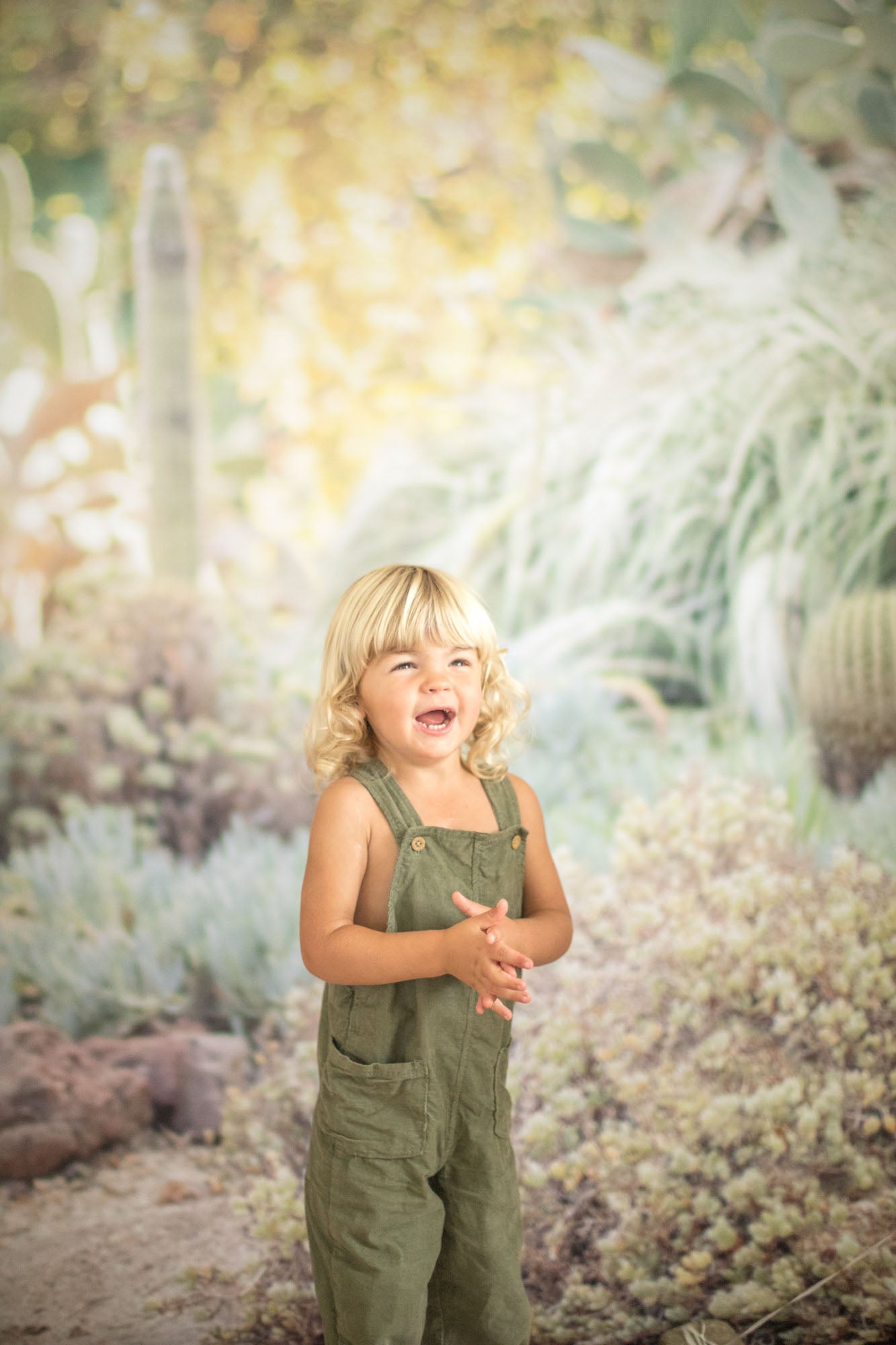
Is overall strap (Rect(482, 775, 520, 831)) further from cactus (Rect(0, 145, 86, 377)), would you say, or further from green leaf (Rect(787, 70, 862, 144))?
green leaf (Rect(787, 70, 862, 144))

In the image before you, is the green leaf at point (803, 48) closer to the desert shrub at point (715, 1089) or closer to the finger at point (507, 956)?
the desert shrub at point (715, 1089)

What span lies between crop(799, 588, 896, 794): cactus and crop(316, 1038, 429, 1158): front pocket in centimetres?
109

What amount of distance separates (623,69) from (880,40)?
491 millimetres

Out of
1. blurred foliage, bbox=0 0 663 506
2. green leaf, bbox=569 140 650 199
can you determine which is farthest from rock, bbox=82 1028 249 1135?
green leaf, bbox=569 140 650 199

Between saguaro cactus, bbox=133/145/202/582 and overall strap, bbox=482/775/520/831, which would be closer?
overall strap, bbox=482/775/520/831

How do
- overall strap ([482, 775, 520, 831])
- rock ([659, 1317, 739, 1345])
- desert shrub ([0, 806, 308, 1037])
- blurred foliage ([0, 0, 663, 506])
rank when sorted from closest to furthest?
1. overall strap ([482, 775, 520, 831])
2. rock ([659, 1317, 739, 1345])
3. desert shrub ([0, 806, 308, 1037])
4. blurred foliage ([0, 0, 663, 506])

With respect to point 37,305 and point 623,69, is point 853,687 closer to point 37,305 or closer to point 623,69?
point 623,69


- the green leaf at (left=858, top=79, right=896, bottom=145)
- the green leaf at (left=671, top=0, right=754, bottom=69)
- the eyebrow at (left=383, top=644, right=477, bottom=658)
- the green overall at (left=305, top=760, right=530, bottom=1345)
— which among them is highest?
the green leaf at (left=671, top=0, right=754, bottom=69)

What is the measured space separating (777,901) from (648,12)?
5.90ft

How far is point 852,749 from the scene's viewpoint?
1.86 meters

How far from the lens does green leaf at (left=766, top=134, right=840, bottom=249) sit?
191 cm

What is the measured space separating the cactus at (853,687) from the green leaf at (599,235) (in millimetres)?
861

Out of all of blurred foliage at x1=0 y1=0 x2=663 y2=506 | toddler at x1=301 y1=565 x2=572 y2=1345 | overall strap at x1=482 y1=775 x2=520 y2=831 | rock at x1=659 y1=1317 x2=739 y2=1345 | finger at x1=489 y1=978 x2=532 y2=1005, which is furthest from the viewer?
blurred foliage at x1=0 y1=0 x2=663 y2=506

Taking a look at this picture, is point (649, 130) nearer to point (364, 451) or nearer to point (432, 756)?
point (364, 451)
